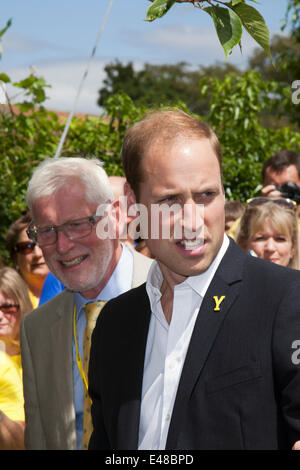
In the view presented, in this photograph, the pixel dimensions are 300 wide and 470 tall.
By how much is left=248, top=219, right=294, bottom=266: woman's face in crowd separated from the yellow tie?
164 centimetres

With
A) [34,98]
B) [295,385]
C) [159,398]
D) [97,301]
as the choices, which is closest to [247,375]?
[295,385]

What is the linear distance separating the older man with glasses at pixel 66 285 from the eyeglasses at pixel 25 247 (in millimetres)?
2204

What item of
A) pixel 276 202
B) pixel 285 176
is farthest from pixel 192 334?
pixel 285 176

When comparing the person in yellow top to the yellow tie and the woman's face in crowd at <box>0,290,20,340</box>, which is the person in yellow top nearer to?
the yellow tie

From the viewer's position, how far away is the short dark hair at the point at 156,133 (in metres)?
1.85

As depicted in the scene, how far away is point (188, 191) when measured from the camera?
1770 mm

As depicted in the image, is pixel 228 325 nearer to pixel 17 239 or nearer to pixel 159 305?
pixel 159 305

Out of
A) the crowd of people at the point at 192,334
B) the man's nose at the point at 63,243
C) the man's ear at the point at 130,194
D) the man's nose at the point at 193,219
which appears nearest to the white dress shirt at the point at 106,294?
the crowd of people at the point at 192,334

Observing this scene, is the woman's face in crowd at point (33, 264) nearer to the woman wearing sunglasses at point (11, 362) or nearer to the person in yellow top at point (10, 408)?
the woman wearing sunglasses at point (11, 362)

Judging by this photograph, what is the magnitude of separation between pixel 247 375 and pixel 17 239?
154 inches

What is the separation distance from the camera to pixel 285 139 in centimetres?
791

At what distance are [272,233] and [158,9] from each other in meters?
2.96

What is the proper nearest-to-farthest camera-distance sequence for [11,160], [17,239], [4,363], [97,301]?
[97,301] < [4,363] < [17,239] < [11,160]

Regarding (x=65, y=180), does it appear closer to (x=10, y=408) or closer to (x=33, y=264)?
(x=10, y=408)
